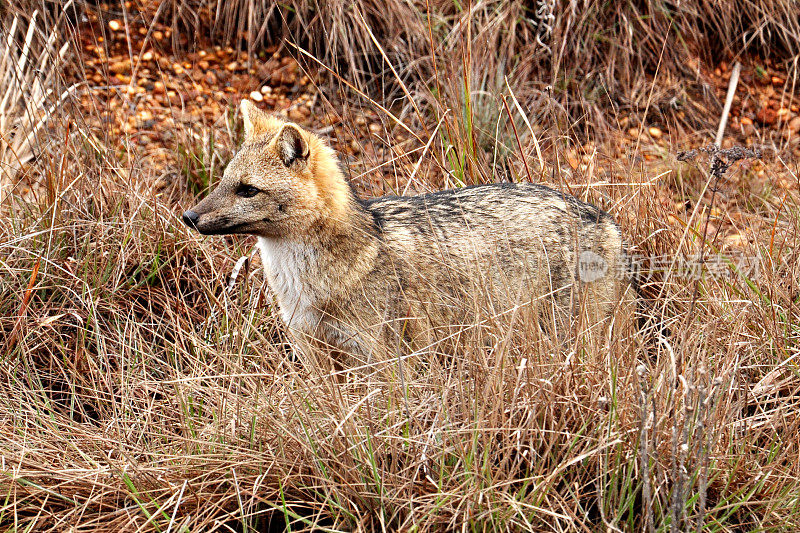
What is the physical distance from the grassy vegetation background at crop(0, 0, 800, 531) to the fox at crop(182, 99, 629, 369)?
28cm

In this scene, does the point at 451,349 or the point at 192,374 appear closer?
the point at 192,374

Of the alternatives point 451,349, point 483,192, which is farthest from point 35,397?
point 483,192

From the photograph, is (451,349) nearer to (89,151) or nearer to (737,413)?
(737,413)

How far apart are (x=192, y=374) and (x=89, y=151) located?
84.8 inches

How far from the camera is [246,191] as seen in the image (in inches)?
165

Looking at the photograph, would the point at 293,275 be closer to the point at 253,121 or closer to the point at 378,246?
the point at 378,246

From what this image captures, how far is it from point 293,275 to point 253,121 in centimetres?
84

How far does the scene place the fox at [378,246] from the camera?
13.6ft

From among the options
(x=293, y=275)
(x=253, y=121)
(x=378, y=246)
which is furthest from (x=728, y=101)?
(x=293, y=275)

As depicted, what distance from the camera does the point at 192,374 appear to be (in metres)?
3.87

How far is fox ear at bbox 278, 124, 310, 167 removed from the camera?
4.14 m


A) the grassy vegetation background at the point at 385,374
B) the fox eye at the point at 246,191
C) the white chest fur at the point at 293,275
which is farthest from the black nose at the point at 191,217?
the grassy vegetation background at the point at 385,374

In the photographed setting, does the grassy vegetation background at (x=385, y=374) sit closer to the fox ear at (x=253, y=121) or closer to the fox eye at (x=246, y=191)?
the fox ear at (x=253, y=121)

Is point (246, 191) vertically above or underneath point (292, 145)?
underneath
